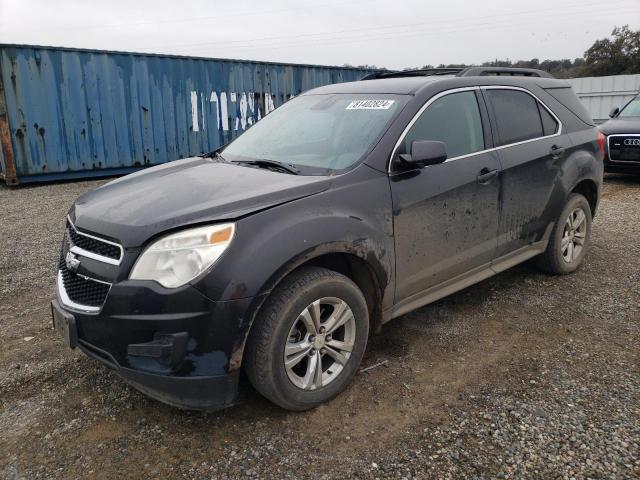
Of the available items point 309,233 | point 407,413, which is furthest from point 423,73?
point 407,413

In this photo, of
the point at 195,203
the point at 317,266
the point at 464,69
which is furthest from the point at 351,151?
the point at 464,69

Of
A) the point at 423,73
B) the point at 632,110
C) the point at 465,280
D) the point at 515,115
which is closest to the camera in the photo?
the point at 465,280

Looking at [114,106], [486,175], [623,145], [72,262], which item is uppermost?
[114,106]

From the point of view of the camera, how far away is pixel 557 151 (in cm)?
415

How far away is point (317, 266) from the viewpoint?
274 cm

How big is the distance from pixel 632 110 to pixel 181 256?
11.1m

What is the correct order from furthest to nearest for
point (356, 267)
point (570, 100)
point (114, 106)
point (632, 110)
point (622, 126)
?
1. point (114, 106)
2. point (632, 110)
3. point (622, 126)
4. point (570, 100)
5. point (356, 267)

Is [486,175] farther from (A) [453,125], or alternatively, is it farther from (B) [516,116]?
(B) [516,116]

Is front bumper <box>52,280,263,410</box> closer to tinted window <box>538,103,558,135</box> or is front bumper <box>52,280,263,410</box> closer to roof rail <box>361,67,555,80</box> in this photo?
roof rail <box>361,67,555,80</box>

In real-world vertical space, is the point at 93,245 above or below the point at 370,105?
below

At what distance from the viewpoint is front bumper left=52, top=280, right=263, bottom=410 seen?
90.0 inches

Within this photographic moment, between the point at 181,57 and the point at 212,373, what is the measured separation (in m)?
10.5

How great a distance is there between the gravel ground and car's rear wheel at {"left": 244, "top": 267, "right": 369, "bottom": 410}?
162 mm

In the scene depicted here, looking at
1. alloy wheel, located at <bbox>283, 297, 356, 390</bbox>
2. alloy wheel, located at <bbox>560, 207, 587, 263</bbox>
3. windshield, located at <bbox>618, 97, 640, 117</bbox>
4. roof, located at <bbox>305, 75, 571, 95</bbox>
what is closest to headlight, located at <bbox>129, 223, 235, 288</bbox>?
alloy wheel, located at <bbox>283, 297, 356, 390</bbox>
